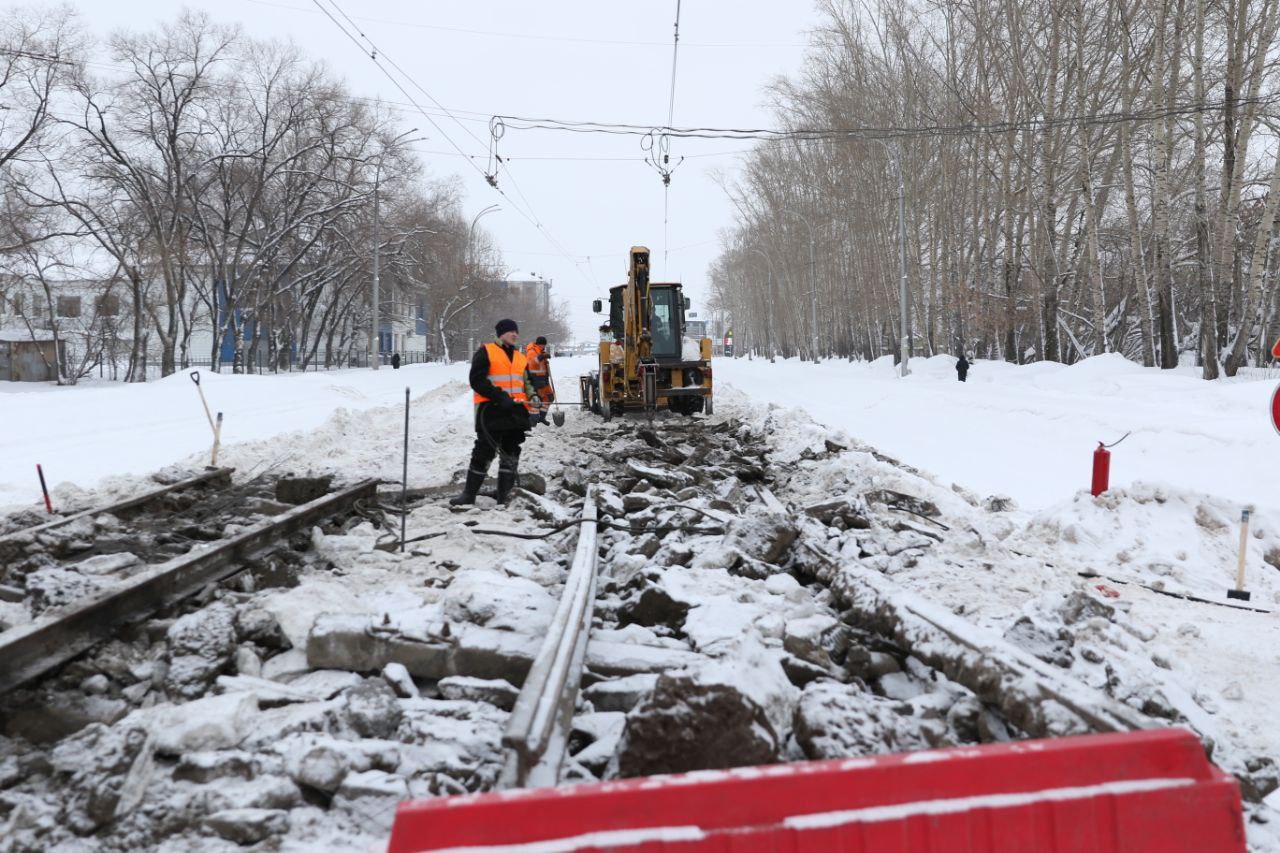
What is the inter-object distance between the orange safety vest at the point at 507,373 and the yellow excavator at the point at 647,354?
9458mm

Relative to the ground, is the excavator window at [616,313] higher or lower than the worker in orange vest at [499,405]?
higher

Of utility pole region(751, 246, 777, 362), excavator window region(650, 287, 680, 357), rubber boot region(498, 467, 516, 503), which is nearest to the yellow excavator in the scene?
excavator window region(650, 287, 680, 357)

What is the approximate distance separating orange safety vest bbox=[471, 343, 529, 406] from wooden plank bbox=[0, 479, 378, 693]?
2672 millimetres

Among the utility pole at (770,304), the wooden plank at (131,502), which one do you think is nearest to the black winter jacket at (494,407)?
the wooden plank at (131,502)

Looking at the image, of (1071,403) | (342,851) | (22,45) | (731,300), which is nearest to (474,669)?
(342,851)

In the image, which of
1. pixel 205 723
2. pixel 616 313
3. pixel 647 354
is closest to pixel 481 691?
pixel 205 723

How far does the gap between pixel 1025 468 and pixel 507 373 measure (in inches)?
282

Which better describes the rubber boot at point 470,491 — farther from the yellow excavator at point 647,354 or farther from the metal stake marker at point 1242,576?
the yellow excavator at point 647,354

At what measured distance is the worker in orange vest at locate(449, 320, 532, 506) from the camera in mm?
8828

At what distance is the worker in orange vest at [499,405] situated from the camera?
8.83 metres

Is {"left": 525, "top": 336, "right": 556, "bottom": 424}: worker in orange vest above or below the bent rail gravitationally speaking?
above

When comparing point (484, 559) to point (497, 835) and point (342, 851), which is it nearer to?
point (342, 851)

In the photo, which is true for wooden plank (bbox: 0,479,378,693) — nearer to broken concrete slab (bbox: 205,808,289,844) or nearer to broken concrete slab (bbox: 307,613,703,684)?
broken concrete slab (bbox: 307,613,703,684)

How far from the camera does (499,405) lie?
8930 millimetres
